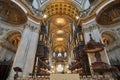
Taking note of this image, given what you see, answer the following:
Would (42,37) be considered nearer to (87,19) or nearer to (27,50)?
(27,50)

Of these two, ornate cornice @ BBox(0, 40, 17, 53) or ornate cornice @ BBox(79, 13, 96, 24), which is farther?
ornate cornice @ BBox(79, 13, 96, 24)

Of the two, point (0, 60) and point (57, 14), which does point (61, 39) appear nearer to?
point (57, 14)

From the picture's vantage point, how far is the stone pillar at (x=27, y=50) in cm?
905

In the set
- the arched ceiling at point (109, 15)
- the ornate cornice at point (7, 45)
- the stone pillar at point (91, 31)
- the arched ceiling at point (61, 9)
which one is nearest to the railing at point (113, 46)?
the arched ceiling at point (109, 15)

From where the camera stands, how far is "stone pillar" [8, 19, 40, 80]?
29.7ft

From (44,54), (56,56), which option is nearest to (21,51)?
(44,54)

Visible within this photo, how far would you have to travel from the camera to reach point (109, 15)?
13133 millimetres

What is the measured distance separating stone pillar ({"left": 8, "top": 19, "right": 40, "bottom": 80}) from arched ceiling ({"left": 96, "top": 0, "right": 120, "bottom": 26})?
290 inches

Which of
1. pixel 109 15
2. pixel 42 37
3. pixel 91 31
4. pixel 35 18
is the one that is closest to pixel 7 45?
pixel 42 37

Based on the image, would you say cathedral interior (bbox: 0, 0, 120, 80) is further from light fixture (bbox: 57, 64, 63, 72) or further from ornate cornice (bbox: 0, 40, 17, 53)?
light fixture (bbox: 57, 64, 63, 72)

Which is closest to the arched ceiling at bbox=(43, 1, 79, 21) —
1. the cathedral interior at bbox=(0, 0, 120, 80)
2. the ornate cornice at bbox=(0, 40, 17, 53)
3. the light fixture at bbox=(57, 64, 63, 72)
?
the cathedral interior at bbox=(0, 0, 120, 80)

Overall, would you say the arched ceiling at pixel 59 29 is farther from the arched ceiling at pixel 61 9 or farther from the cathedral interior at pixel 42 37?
the cathedral interior at pixel 42 37

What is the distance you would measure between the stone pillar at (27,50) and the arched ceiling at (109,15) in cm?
737

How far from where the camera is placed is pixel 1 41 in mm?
11844
